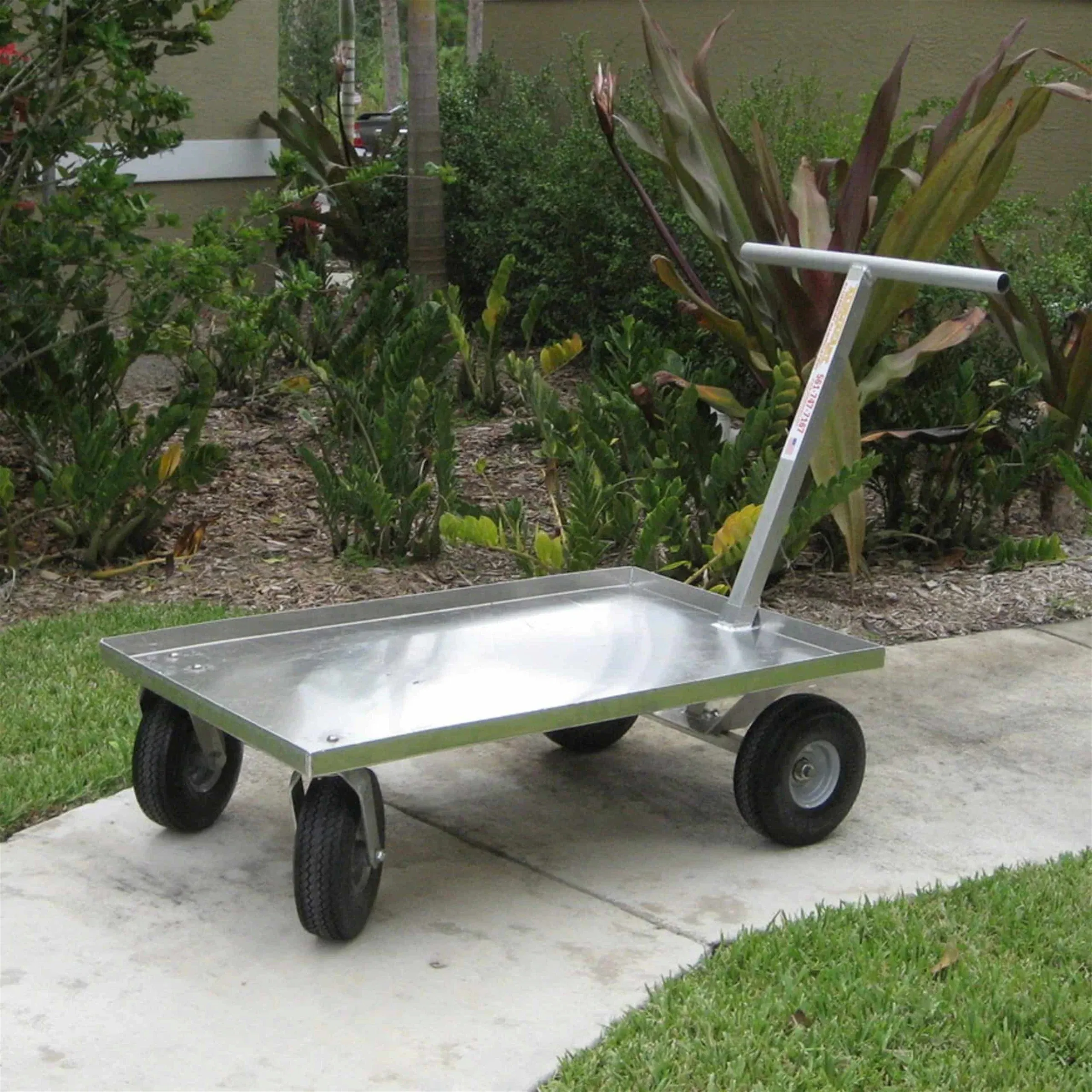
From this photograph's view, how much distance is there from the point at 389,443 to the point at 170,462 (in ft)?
2.90

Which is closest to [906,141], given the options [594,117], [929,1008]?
[594,117]

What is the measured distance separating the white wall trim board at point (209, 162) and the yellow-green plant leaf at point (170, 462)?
4418 millimetres

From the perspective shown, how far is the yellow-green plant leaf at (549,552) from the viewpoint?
5820 millimetres

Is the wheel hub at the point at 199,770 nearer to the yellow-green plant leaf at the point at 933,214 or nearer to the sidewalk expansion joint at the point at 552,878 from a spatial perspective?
the sidewalk expansion joint at the point at 552,878

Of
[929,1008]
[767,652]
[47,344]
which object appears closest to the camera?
[929,1008]

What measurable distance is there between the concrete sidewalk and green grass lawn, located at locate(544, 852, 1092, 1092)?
0.12 metres

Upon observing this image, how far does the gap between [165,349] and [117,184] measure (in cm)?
110

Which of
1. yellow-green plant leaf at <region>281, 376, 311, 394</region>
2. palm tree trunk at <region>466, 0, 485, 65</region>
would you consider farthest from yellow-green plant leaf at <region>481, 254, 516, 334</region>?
palm tree trunk at <region>466, 0, 485, 65</region>

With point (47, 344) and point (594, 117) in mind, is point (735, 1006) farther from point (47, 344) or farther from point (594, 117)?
point (594, 117)

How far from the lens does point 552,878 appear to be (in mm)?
4066

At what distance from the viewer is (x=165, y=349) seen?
7031 mm

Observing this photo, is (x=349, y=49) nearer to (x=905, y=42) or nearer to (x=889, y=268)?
(x=905, y=42)

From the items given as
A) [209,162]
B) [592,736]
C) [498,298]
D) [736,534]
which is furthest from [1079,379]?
[209,162]

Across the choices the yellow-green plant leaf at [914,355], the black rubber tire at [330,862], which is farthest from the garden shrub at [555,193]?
the black rubber tire at [330,862]
